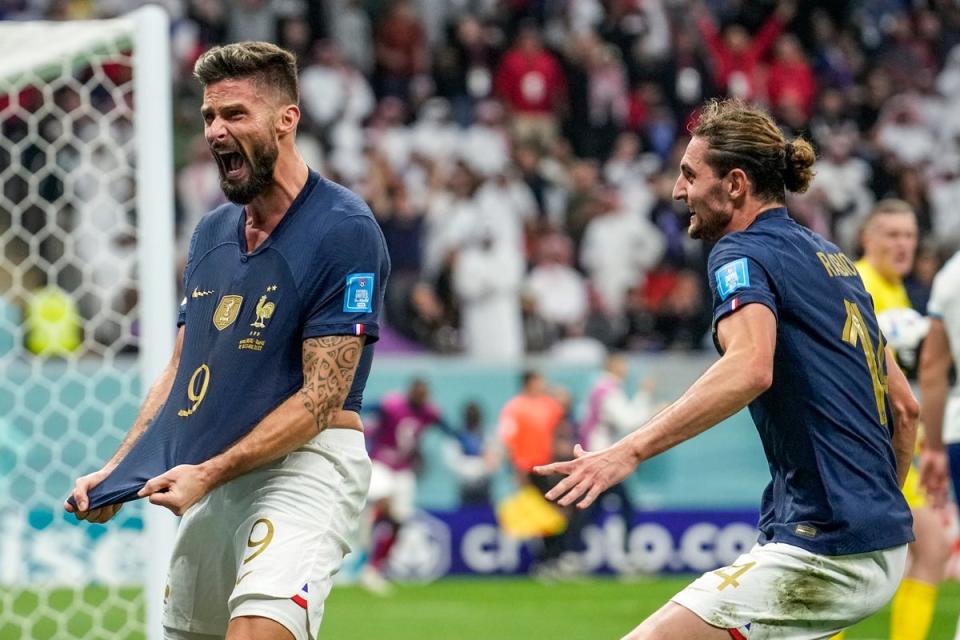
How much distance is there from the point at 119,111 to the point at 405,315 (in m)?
7.99

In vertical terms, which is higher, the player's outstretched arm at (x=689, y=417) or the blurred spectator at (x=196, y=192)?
the blurred spectator at (x=196, y=192)

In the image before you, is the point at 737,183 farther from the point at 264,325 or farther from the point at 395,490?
the point at 395,490

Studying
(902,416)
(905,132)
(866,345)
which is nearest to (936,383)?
(902,416)

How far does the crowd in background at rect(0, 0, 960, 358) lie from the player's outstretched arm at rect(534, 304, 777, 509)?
11.2m

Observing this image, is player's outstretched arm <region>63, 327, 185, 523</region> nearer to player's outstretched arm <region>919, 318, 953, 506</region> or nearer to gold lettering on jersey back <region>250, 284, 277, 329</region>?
gold lettering on jersey back <region>250, 284, 277, 329</region>

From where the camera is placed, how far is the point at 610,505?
49.2 feet

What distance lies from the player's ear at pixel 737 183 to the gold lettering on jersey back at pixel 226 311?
1.46 metres

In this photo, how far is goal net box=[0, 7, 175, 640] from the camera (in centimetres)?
692

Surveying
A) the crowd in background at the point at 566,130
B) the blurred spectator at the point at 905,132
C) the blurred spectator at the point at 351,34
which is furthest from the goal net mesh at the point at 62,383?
the blurred spectator at the point at 905,132

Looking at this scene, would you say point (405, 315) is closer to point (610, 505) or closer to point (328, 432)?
point (610, 505)

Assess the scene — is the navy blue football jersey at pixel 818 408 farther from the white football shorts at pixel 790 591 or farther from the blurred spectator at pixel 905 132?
the blurred spectator at pixel 905 132

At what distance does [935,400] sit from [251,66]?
12.8 feet

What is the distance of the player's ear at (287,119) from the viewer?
4.73 meters

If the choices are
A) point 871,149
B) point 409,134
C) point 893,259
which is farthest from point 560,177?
point 893,259
